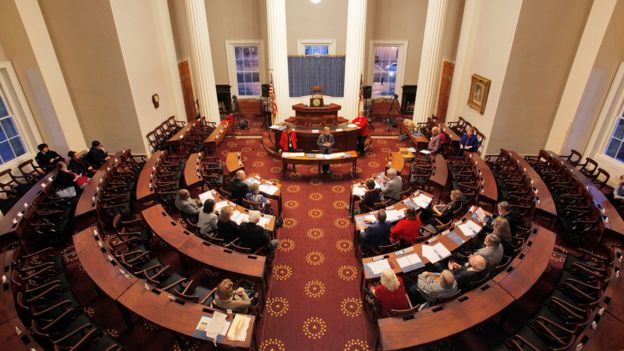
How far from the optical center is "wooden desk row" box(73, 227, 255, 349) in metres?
3.74

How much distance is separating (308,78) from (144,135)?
7717mm

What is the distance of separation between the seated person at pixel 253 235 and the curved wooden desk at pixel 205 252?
34 centimetres

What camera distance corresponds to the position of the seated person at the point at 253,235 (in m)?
5.12

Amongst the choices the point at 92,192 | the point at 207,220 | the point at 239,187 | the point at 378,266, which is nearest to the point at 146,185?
the point at 92,192

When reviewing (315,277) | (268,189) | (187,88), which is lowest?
(315,277)

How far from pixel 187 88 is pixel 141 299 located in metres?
11.1

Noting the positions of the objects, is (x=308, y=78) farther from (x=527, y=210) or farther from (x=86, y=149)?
(x=527, y=210)

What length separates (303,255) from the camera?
6.12 meters

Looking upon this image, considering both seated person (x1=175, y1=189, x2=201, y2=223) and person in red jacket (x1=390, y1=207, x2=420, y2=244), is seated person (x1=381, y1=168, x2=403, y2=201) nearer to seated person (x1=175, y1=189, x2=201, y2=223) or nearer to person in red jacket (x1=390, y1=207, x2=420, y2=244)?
person in red jacket (x1=390, y1=207, x2=420, y2=244)

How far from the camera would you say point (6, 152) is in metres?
7.50

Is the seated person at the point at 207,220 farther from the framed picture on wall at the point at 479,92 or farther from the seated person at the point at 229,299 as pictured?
the framed picture on wall at the point at 479,92

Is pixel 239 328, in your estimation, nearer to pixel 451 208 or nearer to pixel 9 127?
pixel 451 208

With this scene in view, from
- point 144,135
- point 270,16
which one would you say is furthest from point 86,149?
point 270,16

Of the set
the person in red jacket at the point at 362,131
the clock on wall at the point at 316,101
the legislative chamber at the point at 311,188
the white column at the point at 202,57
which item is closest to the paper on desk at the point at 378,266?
the legislative chamber at the point at 311,188
